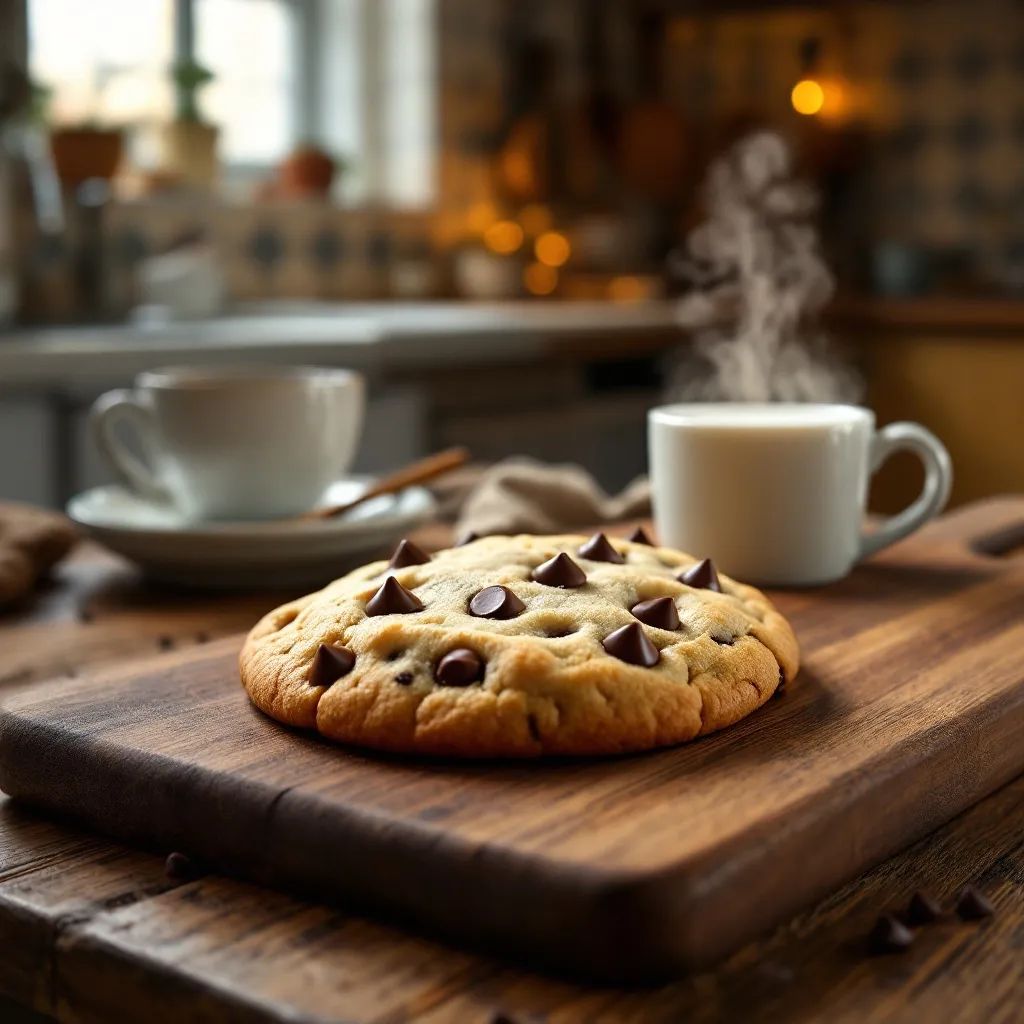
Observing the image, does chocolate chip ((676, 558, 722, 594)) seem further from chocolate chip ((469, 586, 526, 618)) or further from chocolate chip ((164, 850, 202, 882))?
chocolate chip ((164, 850, 202, 882))

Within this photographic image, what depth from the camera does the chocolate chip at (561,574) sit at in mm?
786

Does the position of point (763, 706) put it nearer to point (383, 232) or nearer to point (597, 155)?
→ point (383, 232)

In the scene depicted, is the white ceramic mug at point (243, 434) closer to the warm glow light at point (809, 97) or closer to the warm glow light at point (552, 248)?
the warm glow light at point (552, 248)

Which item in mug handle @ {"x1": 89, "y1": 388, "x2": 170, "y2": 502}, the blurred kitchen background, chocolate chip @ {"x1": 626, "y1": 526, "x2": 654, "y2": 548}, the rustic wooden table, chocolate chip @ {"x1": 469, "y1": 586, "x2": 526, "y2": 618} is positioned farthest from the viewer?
the blurred kitchen background

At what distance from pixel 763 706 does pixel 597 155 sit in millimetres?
3912

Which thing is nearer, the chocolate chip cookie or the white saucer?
the chocolate chip cookie

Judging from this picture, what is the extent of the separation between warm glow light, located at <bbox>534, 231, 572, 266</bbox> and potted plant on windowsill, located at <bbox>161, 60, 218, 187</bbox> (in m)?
1.25

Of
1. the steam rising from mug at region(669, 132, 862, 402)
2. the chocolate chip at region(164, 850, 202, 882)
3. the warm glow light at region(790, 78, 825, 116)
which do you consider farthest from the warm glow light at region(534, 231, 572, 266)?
A: the chocolate chip at region(164, 850, 202, 882)

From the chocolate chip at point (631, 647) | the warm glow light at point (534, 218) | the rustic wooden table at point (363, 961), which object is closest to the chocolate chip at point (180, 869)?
the rustic wooden table at point (363, 961)

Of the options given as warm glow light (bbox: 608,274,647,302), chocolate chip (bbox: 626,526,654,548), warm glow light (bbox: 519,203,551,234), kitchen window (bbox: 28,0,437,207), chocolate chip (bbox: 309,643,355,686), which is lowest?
chocolate chip (bbox: 309,643,355,686)

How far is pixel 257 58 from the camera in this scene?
369cm

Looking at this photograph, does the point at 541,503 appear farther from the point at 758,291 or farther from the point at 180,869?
the point at 180,869

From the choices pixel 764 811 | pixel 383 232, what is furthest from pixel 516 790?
pixel 383 232

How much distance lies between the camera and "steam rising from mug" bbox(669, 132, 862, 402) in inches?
50.7
